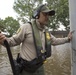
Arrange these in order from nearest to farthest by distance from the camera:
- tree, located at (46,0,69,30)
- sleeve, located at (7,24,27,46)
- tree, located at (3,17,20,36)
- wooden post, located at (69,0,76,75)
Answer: wooden post, located at (69,0,76,75), sleeve, located at (7,24,27,46), tree, located at (46,0,69,30), tree, located at (3,17,20,36)

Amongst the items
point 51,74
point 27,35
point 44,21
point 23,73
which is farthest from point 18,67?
point 51,74

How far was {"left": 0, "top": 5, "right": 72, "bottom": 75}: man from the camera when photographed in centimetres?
326

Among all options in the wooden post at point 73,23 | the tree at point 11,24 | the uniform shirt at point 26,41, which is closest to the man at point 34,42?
the uniform shirt at point 26,41

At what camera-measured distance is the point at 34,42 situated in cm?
326

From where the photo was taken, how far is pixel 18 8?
2051 inches

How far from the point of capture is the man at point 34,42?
326 cm

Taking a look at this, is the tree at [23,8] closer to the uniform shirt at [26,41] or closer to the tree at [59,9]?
the tree at [59,9]

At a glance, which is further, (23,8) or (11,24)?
(11,24)

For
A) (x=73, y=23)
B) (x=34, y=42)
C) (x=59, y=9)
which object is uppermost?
(x=73, y=23)

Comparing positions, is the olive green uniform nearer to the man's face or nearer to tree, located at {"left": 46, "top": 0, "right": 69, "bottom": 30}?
the man's face

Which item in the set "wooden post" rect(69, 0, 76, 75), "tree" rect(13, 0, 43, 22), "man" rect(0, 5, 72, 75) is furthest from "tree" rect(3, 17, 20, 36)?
"wooden post" rect(69, 0, 76, 75)

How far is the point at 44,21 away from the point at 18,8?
162 ft

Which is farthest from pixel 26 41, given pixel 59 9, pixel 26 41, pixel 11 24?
pixel 11 24

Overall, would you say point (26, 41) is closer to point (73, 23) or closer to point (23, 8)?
point (73, 23)
